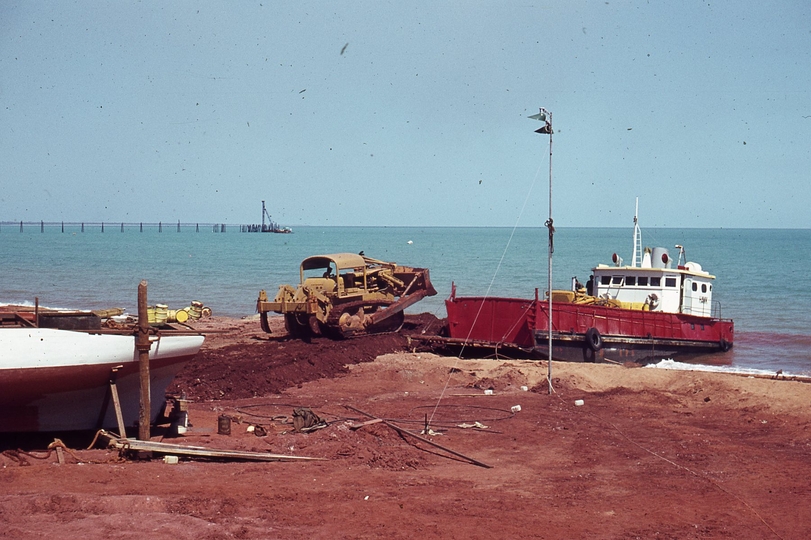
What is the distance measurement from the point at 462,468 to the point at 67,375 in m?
5.61

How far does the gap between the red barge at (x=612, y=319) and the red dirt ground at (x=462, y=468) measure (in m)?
3.69

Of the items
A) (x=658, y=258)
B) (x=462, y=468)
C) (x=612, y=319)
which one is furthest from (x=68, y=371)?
(x=658, y=258)

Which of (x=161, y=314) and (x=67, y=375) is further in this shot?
(x=161, y=314)

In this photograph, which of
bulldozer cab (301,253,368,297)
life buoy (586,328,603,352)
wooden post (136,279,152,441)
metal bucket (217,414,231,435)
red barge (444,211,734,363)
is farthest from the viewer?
bulldozer cab (301,253,368,297)

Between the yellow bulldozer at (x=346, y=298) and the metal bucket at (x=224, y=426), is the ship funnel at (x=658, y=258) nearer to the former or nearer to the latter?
the yellow bulldozer at (x=346, y=298)

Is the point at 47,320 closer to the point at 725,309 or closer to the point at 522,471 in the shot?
the point at 522,471

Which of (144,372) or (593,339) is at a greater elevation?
(144,372)

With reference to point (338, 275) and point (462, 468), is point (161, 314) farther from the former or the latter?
point (462, 468)

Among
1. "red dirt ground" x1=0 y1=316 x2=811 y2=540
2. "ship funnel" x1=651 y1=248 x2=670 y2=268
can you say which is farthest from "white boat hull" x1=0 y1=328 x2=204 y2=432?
"ship funnel" x1=651 y1=248 x2=670 y2=268

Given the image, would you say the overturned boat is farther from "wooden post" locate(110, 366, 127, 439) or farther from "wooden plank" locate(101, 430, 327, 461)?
"wooden plank" locate(101, 430, 327, 461)

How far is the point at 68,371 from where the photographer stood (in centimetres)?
1066

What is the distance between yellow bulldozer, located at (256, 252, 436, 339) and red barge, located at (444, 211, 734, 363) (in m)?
2.49

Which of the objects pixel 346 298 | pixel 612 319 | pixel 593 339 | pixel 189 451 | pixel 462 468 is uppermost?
pixel 346 298

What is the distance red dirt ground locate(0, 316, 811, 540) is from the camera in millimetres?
8281
